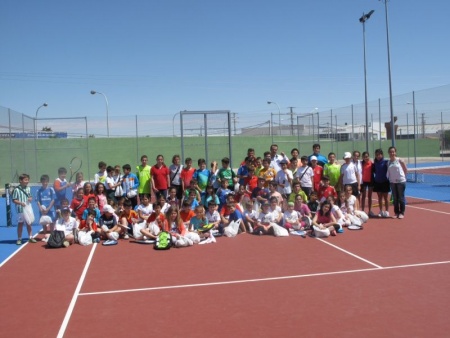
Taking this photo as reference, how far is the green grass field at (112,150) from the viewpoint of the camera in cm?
1886

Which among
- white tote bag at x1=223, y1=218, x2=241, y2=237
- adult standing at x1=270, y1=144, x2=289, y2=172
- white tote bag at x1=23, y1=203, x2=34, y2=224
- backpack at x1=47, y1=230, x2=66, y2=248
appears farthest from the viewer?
adult standing at x1=270, y1=144, x2=289, y2=172

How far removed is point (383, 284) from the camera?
6031 mm

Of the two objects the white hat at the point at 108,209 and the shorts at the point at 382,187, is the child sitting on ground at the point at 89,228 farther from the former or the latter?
the shorts at the point at 382,187

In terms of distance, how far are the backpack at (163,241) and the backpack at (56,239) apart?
194 centimetres

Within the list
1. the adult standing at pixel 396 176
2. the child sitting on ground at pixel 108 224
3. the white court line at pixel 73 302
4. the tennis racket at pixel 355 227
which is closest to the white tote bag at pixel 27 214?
the child sitting on ground at pixel 108 224

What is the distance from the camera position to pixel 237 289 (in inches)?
236

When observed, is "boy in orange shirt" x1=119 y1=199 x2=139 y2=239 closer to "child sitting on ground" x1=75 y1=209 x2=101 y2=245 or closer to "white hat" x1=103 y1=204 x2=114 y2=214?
"white hat" x1=103 y1=204 x2=114 y2=214

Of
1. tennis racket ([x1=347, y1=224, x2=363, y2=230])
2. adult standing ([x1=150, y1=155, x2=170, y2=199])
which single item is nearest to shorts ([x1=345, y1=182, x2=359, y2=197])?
tennis racket ([x1=347, y1=224, x2=363, y2=230])

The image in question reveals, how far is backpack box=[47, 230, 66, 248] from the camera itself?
8953 mm

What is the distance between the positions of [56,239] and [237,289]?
181 inches

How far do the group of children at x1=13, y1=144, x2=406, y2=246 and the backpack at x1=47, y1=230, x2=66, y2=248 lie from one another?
0.19m

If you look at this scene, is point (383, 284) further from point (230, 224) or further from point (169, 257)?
point (230, 224)

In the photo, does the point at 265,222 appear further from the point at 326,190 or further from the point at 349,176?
the point at 349,176

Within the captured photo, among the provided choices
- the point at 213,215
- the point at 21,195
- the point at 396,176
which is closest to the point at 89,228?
the point at 21,195
